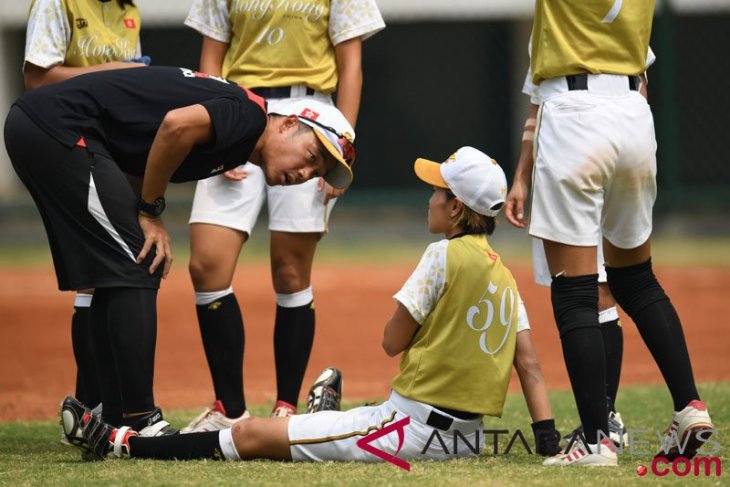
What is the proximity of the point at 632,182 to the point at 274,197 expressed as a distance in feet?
5.80

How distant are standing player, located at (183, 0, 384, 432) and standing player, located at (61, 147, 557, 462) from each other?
860 mm

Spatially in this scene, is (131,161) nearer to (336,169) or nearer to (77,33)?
(336,169)

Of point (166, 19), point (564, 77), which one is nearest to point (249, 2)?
point (564, 77)

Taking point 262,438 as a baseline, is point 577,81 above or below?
above

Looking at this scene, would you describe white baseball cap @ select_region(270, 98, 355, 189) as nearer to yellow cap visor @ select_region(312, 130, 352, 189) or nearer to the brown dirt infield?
yellow cap visor @ select_region(312, 130, 352, 189)

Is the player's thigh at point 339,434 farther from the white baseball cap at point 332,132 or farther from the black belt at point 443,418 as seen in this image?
the white baseball cap at point 332,132

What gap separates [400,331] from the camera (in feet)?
13.2

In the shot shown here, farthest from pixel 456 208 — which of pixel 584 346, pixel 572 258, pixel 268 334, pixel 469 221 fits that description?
pixel 268 334

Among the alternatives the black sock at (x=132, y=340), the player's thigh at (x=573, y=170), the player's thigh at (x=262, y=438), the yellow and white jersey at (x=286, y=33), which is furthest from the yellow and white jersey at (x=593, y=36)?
the black sock at (x=132, y=340)

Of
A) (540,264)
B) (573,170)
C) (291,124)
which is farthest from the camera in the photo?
(540,264)

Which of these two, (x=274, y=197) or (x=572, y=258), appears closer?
(x=572, y=258)

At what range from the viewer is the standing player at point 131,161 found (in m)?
4.18

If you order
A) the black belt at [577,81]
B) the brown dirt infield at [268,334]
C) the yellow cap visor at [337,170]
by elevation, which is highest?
the black belt at [577,81]

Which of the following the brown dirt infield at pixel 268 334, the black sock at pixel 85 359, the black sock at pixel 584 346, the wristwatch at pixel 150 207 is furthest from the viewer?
the brown dirt infield at pixel 268 334
